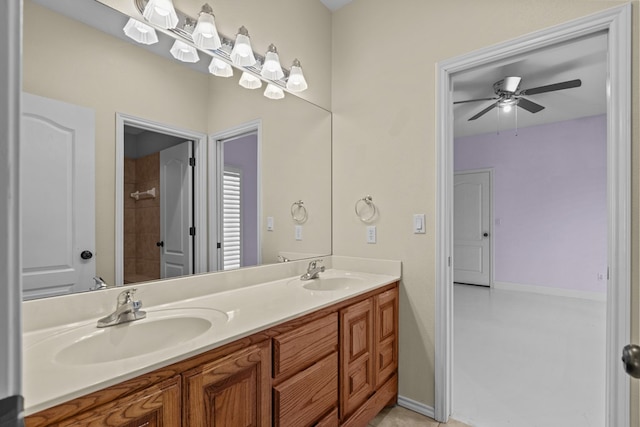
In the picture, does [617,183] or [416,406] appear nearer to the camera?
[617,183]

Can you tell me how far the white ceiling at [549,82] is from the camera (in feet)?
8.95

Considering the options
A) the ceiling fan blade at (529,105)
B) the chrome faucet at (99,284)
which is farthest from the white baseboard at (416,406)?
the ceiling fan blade at (529,105)

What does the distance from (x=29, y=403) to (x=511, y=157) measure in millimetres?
5863

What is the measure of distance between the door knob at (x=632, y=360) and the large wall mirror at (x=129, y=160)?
1540 mm

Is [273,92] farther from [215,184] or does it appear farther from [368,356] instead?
[368,356]

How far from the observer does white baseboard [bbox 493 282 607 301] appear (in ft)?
14.5

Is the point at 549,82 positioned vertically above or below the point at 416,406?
above

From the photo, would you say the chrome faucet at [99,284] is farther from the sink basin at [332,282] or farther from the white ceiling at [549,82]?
the white ceiling at [549,82]

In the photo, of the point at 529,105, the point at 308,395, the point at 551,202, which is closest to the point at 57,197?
the point at 308,395

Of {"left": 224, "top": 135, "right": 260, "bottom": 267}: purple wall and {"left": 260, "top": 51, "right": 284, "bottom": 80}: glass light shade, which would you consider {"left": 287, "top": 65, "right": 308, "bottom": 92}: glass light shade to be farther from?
{"left": 224, "top": 135, "right": 260, "bottom": 267}: purple wall

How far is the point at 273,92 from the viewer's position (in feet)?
6.63

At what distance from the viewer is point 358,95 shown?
2.27 metres

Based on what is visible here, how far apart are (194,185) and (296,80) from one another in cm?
98

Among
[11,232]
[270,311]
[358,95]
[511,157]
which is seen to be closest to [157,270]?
[270,311]
